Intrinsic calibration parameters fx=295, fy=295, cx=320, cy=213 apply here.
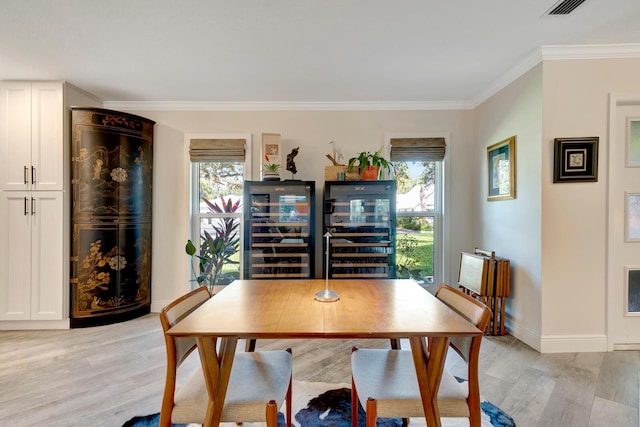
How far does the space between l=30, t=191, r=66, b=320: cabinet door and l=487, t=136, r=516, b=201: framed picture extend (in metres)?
4.34

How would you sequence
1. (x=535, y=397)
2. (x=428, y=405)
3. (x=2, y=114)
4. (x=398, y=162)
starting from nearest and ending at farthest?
(x=428, y=405)
(x=535, y=397)
(x=2, y=114)
(x=398, y=162)

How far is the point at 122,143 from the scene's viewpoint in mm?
3109

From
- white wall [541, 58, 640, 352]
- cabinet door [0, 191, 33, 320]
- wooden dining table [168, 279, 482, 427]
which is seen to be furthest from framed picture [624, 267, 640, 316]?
cabinet door [0, 191, 33, 320]

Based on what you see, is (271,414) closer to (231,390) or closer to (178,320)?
(231,390)

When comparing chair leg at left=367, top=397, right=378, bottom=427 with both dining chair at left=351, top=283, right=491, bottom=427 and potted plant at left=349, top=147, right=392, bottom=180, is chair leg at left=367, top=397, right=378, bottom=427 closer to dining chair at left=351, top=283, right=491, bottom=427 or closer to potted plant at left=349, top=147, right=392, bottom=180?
dining chair at left=351, top=283, right=491, bottom=427

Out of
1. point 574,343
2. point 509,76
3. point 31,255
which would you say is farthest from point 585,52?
point 31,255

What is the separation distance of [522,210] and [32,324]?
4.81 meters

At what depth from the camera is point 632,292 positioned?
244 centimetres

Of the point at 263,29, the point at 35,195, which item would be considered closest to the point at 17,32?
the point at 35,195

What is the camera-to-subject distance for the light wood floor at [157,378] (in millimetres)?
1723

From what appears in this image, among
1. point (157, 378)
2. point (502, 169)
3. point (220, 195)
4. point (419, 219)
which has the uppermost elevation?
point (502, 169)

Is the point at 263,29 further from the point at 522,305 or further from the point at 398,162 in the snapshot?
the point at 522,305

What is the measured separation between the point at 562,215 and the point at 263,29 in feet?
8.90

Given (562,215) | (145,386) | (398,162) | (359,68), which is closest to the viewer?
(145,386)
